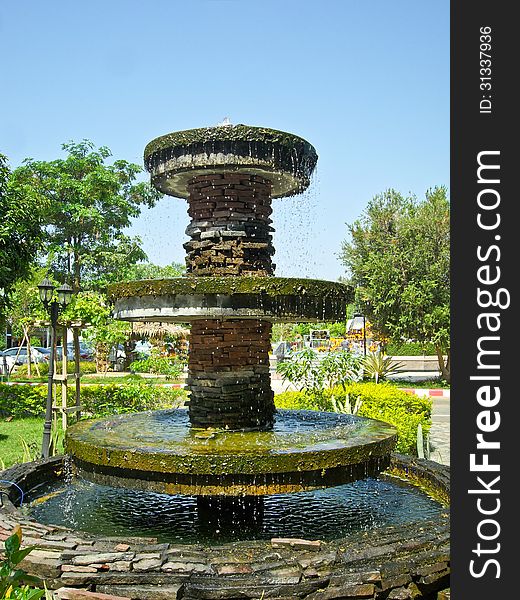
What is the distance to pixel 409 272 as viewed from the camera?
2886cm

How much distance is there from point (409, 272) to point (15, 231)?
59.0ft

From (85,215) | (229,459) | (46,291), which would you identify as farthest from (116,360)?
(229,459)

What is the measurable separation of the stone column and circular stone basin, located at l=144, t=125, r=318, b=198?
0.91ft

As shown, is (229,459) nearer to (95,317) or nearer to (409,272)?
(95,317)

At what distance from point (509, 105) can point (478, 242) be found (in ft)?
2.76

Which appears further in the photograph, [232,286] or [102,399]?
[102,399]

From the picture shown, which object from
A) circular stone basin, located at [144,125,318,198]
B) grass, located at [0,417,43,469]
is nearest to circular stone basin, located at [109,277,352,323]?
circular stone basin, located at [144,125,318,198]

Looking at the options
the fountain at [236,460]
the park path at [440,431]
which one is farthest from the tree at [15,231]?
the fountain at [236,460]

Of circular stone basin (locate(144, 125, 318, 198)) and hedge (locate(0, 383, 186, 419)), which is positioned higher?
circular stone basin (locate(144, 125, 318, 198))

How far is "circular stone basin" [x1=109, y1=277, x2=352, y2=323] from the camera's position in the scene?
5512 millimetres

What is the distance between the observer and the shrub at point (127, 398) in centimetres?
1698

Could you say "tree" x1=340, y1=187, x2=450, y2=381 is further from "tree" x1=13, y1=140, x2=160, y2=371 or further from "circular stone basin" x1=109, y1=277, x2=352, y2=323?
"circular stone basin" x1=109, y1=277, x2=352, y2=323

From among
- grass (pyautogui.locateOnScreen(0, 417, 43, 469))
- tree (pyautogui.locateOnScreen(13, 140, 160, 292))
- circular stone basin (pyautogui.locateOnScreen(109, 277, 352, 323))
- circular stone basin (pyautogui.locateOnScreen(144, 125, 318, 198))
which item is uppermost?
tree (pyautogui.locateOnScreen(13, 140, 160, 292))

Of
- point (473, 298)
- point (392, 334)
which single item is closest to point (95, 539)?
Result: point (473, 298)
